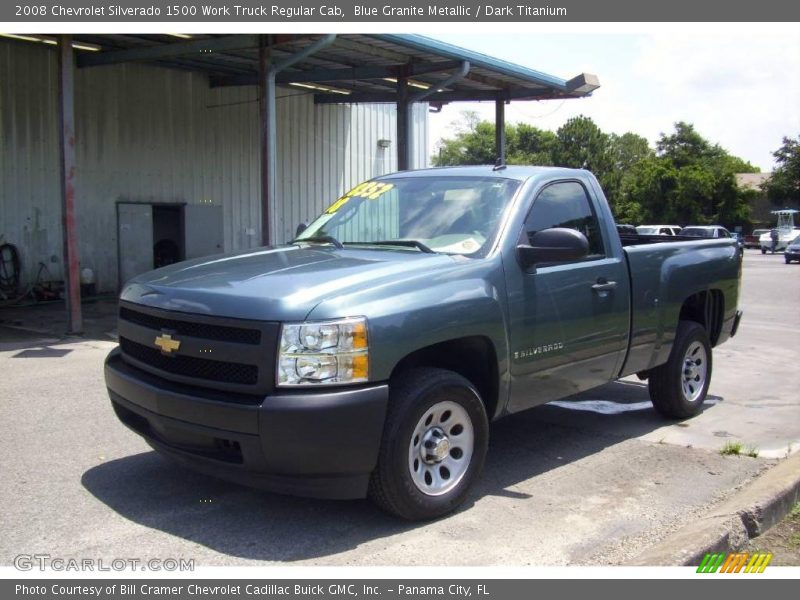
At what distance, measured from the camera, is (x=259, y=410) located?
147 inches

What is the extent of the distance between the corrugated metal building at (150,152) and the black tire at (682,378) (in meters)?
12.2

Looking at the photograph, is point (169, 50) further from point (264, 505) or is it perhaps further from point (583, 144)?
point (583, 144)

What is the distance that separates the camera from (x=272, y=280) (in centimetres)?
418

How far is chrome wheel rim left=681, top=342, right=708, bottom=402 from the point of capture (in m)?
6.71

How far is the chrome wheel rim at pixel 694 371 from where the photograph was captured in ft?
22.0

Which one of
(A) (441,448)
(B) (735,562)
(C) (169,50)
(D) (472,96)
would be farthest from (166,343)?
(D) (472,96)

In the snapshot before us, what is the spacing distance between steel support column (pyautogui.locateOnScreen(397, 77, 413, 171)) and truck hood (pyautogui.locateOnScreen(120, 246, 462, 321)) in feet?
35.7

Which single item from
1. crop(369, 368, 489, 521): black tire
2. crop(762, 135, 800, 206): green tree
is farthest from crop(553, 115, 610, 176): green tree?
crop(369, 368, 489, 521): black tire

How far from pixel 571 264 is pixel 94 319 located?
9530 millimetres

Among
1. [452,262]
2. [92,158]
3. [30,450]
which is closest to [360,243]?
[452,262]

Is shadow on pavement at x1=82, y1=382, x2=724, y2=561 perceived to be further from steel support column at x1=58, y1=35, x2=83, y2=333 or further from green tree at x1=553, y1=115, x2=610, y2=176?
green tree at x1=553, y1=115, x2=610, y2=176

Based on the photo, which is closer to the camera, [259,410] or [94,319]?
[259,410]

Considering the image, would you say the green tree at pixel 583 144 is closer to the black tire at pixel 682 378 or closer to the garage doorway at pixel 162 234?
the garage doorway at pixel 162 234

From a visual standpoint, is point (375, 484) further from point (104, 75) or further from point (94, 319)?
point (104, 75)
